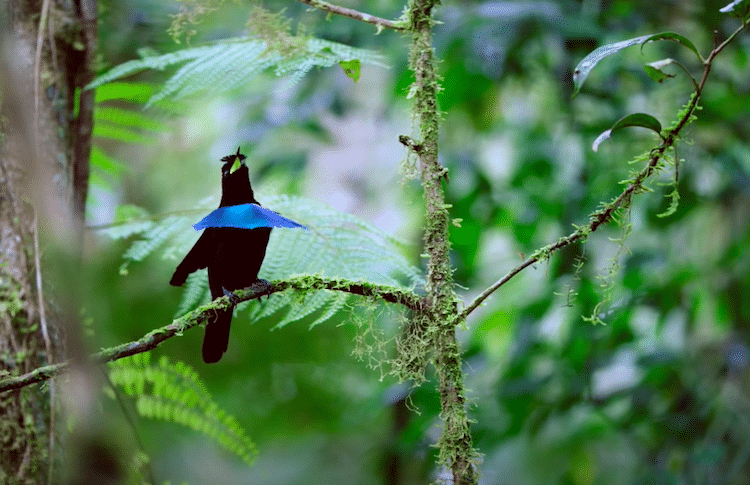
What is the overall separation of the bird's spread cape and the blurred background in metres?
0.59

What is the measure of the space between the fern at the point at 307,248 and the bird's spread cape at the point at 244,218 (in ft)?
0.80

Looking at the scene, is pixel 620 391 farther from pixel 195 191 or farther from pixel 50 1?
pixel 195 191

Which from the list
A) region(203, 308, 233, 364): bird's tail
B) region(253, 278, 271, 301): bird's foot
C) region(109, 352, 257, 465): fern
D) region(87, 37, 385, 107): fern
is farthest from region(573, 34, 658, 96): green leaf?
region(109, 352, 257, 465): fern

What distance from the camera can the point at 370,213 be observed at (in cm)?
426

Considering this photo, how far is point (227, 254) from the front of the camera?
1.29m

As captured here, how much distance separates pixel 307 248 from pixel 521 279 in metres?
2.18

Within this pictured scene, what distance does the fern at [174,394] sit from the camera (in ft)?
5.16

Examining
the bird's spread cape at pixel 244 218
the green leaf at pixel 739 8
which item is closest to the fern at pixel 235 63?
the bird's spread cape at pixel 244 218

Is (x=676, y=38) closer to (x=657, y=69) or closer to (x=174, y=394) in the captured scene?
(x=657, y=69)

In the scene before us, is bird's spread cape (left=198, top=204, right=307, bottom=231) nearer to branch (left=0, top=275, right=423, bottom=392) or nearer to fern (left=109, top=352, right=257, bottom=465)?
branch (left=0, top=275, right=423, bottom=392)

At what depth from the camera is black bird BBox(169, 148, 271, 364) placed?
1234 mm

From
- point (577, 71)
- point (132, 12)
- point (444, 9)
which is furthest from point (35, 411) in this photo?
point (444, 9)

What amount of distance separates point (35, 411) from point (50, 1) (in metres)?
0.94

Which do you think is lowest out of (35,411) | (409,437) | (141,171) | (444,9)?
(35,411)
